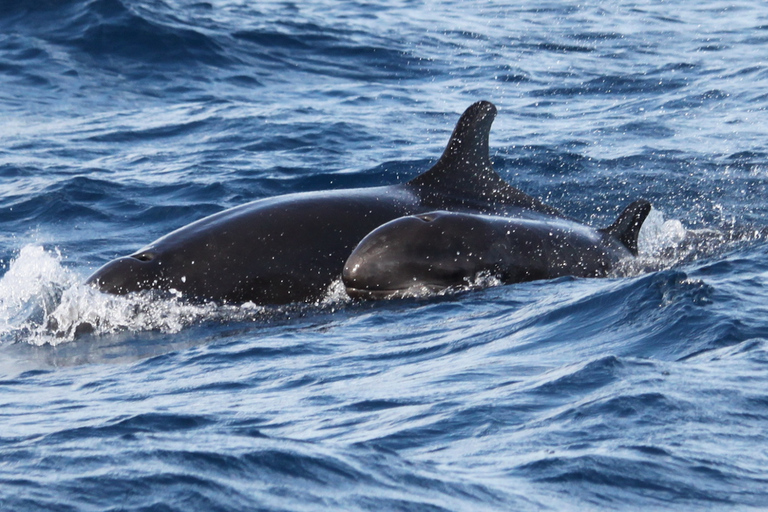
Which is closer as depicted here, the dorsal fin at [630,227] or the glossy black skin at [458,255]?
the glossy black skin at [458,255]

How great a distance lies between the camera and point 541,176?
50.6 ft

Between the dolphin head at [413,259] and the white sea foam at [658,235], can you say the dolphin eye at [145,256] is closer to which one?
the dolphin head at [413,259]

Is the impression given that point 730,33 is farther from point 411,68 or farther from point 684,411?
point 684,411

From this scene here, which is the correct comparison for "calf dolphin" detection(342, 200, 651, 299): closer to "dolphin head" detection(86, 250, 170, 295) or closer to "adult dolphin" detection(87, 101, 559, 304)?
"adult dolphin" detection(87, 101, 559, 304)

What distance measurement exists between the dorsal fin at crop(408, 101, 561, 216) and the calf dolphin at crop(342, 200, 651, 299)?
0.57 meters

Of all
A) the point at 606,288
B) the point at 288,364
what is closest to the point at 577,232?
the point at 606,288

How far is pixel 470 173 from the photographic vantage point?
1105 centimetres

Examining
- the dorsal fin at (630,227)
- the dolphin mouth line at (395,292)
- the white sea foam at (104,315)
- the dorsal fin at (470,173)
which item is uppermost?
the dorsal fin at (470,173)

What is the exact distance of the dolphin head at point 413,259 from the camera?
9.41 meters

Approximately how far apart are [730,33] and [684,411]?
22.0 meters

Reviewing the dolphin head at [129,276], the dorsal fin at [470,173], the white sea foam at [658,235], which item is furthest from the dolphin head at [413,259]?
the white sea foam at [658,235]

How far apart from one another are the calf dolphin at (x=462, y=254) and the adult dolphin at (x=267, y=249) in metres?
0.44

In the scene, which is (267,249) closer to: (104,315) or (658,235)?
(104,315)

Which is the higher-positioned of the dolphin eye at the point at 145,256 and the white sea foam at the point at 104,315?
the dolphin eye at the point at 145,256
